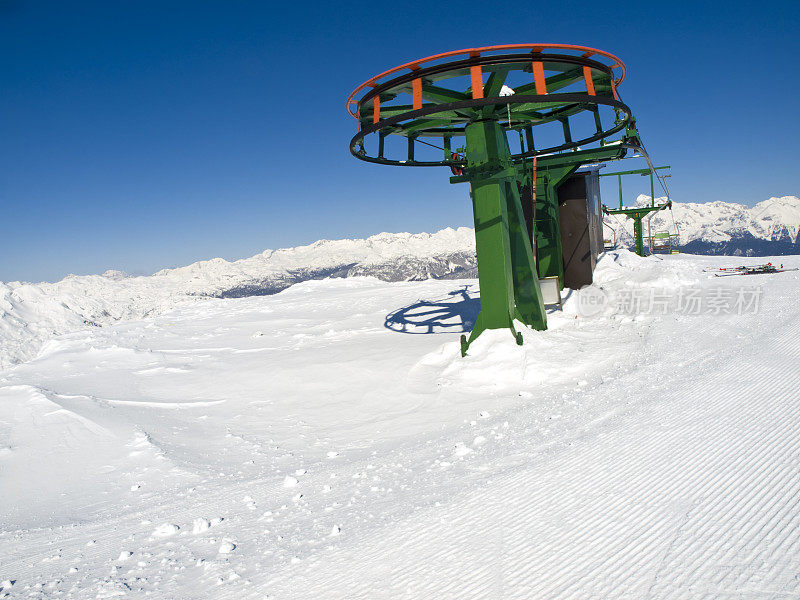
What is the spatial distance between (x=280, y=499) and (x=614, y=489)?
3465 millimetres

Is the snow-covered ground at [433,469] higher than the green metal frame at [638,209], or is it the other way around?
the green metal frame at [638,209]

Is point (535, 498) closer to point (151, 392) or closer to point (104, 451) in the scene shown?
point (104, 451)

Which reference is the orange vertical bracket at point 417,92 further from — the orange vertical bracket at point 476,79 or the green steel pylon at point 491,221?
the green steel pylon at point 491,221

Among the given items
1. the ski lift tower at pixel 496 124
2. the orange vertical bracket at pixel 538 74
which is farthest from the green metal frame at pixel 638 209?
the orange vertical bracket at pixel 538 74

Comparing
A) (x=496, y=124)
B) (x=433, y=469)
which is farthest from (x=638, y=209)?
(x=433, y=469)

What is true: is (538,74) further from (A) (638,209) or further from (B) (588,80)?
(A) (638,209)

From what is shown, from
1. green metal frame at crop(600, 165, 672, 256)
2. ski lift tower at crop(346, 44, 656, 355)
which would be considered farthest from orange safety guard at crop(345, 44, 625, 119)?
green metal frame at crop(600, 165, 672, 256)

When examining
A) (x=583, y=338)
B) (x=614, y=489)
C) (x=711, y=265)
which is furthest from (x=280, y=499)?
(x=711, y=265)

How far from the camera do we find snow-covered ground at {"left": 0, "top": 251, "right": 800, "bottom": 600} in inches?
131

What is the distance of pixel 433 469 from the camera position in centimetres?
531

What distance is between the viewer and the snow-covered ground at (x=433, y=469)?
3.33 m

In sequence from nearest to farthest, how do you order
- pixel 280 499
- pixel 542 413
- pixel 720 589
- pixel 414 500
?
pixel 720 589 < pixel 414 500 < pixel 280 499 < pixel 542 413

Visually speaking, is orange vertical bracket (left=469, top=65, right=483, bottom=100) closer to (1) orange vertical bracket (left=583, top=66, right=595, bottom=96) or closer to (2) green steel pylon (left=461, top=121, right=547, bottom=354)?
(1) orange vertical bracket (left=583, top=66, right=595, bottom=96)

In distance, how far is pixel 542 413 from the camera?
669 centimetres
